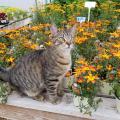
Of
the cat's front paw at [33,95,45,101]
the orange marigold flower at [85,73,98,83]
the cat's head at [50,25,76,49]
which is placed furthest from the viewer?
the cat's front paw at [33,95,45,101]

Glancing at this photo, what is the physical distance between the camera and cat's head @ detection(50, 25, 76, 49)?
2.04 metres

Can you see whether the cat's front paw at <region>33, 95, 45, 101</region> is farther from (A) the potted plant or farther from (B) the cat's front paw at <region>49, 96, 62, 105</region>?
(A) the potted plant

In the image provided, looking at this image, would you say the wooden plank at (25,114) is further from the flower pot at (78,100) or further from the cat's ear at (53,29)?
the cat's ear at (53,29)

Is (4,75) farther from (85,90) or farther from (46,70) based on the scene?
(85,90)

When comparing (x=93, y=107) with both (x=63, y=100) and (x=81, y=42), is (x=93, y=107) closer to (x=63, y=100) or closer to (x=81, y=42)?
(x=63, y=100)

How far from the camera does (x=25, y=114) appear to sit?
222cm

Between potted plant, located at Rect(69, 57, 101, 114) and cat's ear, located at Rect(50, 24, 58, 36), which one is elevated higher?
Answer: cat's ear, located at Rect(50, 24, 58, 36)

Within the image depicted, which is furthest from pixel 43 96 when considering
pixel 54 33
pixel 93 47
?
pixel 93 47

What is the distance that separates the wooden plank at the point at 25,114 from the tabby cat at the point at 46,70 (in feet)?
0.36

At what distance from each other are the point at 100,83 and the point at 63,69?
0.89ft

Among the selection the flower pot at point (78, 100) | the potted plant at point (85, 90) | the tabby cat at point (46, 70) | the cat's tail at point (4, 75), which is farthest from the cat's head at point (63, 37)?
the cat's tail at point (4, 75)

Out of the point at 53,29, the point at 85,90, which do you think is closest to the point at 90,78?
the point at 85,90

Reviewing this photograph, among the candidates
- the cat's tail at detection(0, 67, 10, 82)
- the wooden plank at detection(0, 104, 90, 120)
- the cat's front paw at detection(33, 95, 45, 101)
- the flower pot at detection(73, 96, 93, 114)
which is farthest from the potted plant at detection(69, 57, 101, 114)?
the cat's tail at detection(0, 67, 10, 82)

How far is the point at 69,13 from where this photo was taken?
400cm
